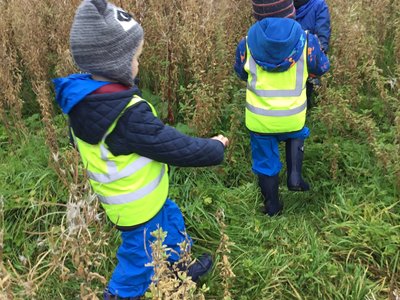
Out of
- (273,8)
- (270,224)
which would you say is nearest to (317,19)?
(273,8)

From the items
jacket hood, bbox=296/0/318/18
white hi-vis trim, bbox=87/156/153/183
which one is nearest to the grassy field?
white hi-vis trim, bbox=87/156/153/183

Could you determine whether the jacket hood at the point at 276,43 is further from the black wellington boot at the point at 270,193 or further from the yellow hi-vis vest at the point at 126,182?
the yellow hi-vis vest at the point at 126,182

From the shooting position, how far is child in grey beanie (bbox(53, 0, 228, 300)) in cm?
182

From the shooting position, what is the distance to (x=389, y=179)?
2990mm

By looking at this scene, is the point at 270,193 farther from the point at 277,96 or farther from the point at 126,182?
the point at 126,182

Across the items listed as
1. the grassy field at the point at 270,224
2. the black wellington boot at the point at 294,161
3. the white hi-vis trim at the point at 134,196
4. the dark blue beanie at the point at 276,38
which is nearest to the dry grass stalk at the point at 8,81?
the grassy field at the point at 270,224

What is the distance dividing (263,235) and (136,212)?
112 cm

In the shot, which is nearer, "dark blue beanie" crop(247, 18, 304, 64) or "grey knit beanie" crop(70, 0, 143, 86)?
"grey knit beanie" crop(70, 0, 143, 86)

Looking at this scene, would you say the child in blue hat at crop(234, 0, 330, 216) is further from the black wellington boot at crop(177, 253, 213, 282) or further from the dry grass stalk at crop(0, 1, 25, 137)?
the dry grass stalk at crop(0, 1, 25, 137)

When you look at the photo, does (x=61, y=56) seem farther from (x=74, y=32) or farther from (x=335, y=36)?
(x=335, y=36)

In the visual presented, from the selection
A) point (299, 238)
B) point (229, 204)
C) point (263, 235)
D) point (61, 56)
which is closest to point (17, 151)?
point (61, 56)

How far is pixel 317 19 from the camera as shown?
3572mm

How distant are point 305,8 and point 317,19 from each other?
159mm

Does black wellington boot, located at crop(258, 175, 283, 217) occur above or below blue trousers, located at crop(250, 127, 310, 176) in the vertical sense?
below
